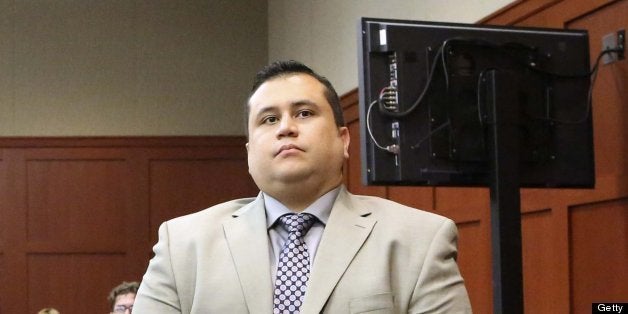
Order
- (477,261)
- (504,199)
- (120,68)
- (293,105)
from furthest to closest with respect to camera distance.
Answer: (120,68) → (477,261) → (504,199) → (293,105)

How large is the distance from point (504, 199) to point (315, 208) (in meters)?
0.48

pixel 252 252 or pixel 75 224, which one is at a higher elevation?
pixel 252 252

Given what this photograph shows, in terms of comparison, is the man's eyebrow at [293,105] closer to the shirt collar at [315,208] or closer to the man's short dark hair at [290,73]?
the man's short dark hair at [290,73]

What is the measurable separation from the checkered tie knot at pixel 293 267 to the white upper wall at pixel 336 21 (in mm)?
2465

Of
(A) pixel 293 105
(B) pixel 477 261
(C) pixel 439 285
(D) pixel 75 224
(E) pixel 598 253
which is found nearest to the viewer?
(C) pixel 439 285

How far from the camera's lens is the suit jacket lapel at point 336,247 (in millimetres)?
2236

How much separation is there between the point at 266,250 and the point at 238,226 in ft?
0.36

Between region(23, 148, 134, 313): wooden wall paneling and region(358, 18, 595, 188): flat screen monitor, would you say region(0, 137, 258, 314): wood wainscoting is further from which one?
region(358, 18, 595, 188): flat screen monitor

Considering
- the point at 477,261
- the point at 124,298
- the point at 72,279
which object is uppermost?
the point at 477,261

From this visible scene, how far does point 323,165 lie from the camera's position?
2365 mm

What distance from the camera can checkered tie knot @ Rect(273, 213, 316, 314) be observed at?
2.27 meters

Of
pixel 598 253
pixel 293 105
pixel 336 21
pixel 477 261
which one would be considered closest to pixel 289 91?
pixel 293 105

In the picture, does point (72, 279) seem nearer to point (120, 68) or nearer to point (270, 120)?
point (120, 68)

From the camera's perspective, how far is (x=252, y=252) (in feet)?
7.61
